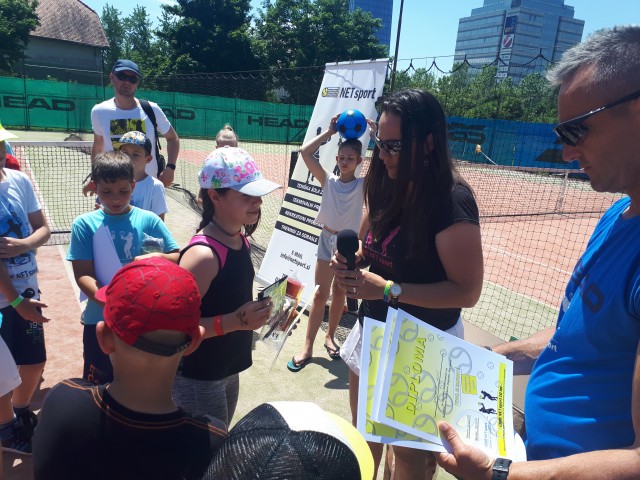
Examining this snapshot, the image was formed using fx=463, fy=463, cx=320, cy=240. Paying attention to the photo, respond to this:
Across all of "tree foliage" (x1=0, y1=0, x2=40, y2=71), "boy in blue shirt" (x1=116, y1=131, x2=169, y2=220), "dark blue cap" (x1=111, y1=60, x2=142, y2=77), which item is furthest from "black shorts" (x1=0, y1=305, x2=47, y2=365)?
"tree foliage" (x1=0, y1=0, x2=40, y2=71)

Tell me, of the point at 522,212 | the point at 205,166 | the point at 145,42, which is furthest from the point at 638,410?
the point at 145,42

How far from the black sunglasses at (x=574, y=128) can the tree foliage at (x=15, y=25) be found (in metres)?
42.2

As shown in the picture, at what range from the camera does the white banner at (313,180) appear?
502cm

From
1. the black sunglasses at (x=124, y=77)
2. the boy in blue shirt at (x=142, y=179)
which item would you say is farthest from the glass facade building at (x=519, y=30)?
the boy in blue shirt at (x=142, y=179)

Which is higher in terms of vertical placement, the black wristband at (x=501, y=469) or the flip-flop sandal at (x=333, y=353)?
the black wristband at (x=501, y=469)

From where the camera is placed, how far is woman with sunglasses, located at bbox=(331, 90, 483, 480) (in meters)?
2.06

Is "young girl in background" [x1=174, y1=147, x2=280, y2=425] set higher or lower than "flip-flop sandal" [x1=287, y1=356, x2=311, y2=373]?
higher

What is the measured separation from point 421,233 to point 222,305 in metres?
0.96

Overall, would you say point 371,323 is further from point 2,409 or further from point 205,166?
point 2,409

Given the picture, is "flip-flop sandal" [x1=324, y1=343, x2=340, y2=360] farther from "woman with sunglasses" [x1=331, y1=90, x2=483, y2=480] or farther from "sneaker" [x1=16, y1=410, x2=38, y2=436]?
"sneaker" [x1=16, y1=410, x2=38, y2=436]

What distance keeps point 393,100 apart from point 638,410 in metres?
1.57

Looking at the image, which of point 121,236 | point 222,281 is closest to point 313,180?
point 121,236

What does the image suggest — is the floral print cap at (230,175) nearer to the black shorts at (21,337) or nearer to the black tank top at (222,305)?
the black tank top at (222,305)

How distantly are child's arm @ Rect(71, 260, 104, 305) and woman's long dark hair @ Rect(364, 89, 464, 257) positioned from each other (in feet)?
5.57
